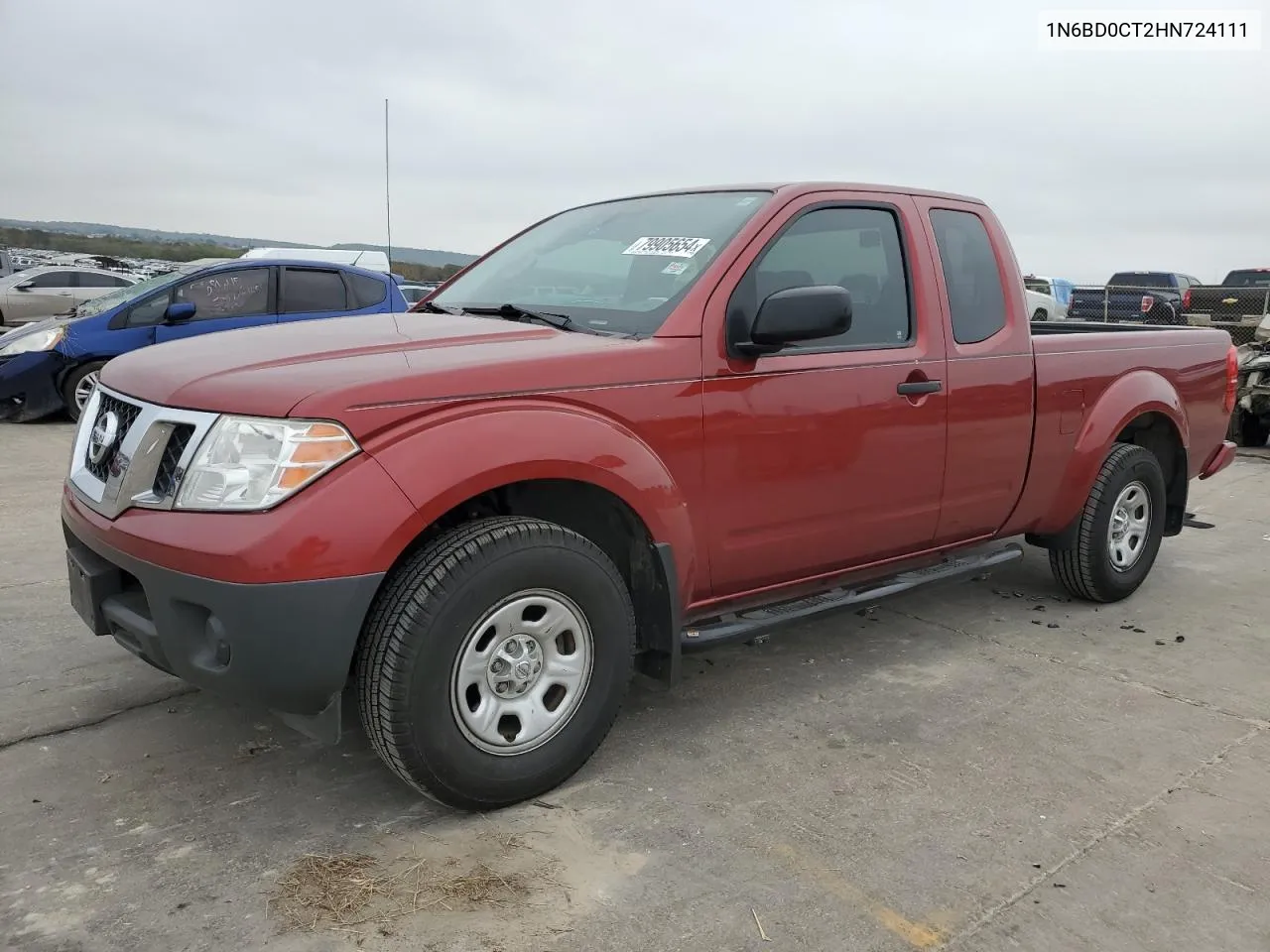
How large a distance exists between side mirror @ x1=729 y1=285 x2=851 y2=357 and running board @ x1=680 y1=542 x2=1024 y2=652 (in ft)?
3.06

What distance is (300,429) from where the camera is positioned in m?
2.44

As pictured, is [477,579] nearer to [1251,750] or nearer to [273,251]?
[1251,750]

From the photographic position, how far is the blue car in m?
9.41

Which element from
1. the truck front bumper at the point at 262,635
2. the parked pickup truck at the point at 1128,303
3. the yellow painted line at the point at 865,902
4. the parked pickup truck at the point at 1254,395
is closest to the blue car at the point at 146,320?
the truck front bumper at the point at 262,635

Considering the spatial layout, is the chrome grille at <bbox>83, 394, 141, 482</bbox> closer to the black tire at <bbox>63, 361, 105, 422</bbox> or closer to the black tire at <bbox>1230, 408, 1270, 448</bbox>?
the black tire at <bbox>63, 361, 105, 422</bbox>

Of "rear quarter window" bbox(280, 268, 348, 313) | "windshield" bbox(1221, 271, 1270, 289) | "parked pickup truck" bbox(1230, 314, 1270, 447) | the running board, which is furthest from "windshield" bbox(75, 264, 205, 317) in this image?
"windshield" bbox(1221, 271, 1270, 289)

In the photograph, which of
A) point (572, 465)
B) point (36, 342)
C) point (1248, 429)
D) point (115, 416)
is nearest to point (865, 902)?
point (572, 465)

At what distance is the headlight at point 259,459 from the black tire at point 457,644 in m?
0.37

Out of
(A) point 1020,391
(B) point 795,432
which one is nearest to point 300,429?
(B) point 795,432

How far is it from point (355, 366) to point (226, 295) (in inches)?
302

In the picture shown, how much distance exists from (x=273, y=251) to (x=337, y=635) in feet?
38.4

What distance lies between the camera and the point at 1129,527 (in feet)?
16.1

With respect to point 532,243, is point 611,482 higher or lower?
lower

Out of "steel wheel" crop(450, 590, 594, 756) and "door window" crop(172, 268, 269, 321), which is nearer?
"steel wheel" crop(450, 590, 594, 756)
